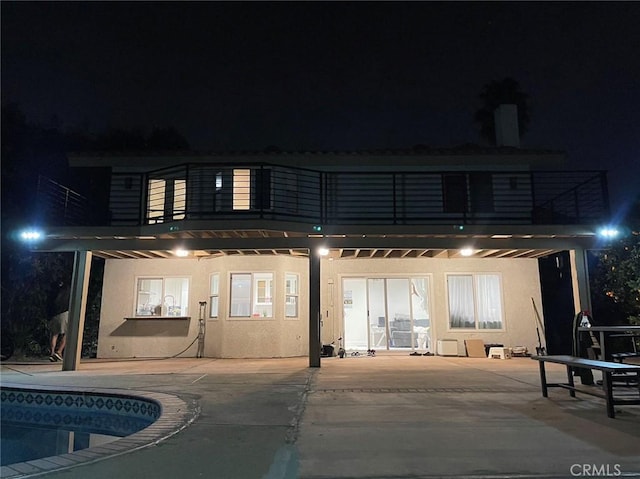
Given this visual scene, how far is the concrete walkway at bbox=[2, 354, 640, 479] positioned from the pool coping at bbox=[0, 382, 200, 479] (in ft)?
0.30

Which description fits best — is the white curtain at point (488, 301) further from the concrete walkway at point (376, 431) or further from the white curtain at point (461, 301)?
the concrete walkway at point (376, 431)

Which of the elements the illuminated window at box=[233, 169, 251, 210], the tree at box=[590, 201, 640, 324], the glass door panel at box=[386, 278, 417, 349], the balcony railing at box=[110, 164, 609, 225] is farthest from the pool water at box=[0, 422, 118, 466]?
the tree at box=[590, 201, 640, 324]

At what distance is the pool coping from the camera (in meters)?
2.72

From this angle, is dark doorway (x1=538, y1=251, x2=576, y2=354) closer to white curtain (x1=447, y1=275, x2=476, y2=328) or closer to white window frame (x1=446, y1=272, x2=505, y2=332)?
white window frame (x1=446, y1=272, x2=505, y2=332)

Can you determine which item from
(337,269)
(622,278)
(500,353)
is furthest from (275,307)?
(622,278)

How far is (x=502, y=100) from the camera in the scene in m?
21.6

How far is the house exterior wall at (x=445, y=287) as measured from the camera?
38.8 ft

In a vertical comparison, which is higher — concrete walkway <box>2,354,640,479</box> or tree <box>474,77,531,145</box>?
tree <box>474,77,531,145</box>

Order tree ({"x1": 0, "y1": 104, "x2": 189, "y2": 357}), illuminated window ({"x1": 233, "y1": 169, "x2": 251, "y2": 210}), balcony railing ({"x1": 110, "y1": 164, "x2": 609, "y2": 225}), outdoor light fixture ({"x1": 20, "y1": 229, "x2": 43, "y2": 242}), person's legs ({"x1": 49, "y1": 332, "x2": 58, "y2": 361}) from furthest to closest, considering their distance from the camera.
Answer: tree ({"x1": 0, "y1": 104, "x2": 189, "y2": 357}) < illuminated window ({"x1": 233, "y1": 169, "x2": 251, "y2": 210}) < person's legs ({"x1": 49, "y1": 332, "x2": 58, "y2": 361}) < balcony railing ({"x1": 110, "y1": 164, "x2": 609, "y2": 225}) < outdoor light fixture ({"x1": 20, "y1": 229, "x2": 43, "y2": 242})

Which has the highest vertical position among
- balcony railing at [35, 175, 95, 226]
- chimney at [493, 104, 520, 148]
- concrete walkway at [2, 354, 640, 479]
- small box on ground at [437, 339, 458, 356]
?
chimney at [493, 104, 520, 148]

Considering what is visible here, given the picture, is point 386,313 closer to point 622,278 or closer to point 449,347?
point 449,347

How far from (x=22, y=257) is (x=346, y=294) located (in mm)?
10683

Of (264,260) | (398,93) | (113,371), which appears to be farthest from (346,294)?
(398,93)

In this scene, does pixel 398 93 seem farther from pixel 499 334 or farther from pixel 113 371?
pixel 113 371
